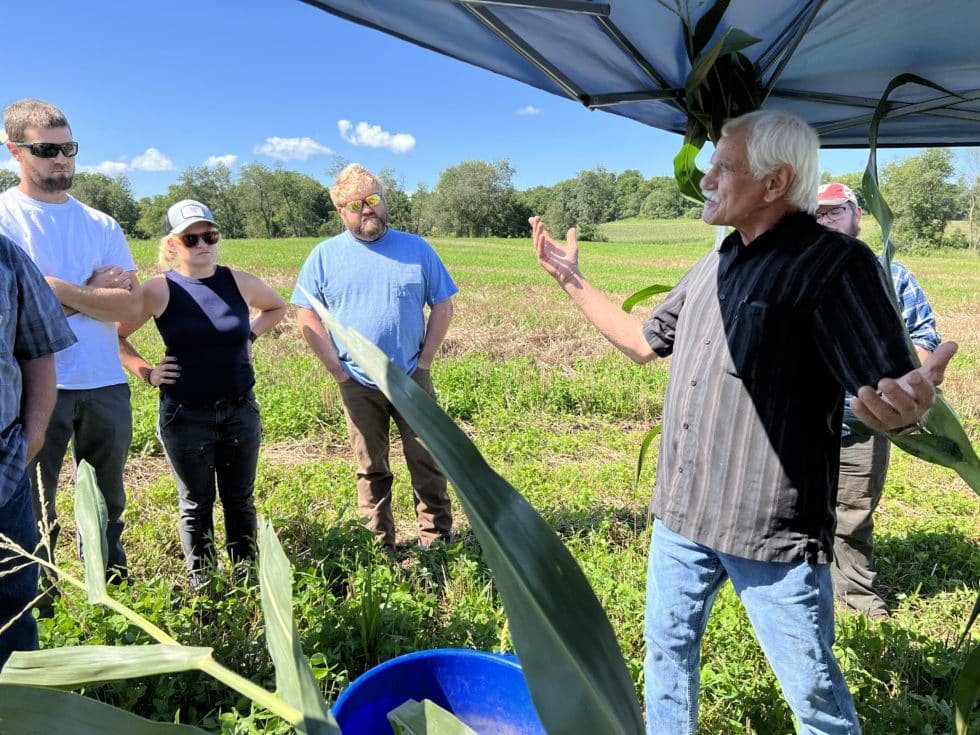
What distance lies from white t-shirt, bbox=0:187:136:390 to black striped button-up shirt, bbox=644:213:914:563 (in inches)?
89.4

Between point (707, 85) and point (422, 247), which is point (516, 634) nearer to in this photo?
point (707, 85)

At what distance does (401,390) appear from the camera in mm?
279

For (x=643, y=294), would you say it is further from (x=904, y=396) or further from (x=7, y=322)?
(x=7, y=322)

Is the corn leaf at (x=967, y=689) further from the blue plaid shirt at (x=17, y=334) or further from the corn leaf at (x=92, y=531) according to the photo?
the blue plaid shirt at (x=17, y=334)

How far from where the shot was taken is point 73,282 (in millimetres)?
2430

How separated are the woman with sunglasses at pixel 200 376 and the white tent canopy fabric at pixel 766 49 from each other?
1434 millimetres

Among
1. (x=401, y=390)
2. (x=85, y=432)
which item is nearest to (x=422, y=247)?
(x=85, y=432)

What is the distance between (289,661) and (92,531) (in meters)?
0.28

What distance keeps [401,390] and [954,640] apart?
3.27m

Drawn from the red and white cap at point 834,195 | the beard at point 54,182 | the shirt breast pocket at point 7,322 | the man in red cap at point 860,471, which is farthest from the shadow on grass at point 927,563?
the beard at point 54,182

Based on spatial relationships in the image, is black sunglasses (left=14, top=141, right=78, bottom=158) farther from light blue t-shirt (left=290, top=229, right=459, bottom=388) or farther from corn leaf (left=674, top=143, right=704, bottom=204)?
corn leaf (left=674, top=143, right=704, bottom=204)

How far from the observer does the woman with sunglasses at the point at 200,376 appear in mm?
2533

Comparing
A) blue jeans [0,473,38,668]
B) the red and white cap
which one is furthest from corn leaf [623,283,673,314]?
blue jeans [0,473,38,668]

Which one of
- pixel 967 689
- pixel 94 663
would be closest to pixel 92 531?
pixel 94 663
